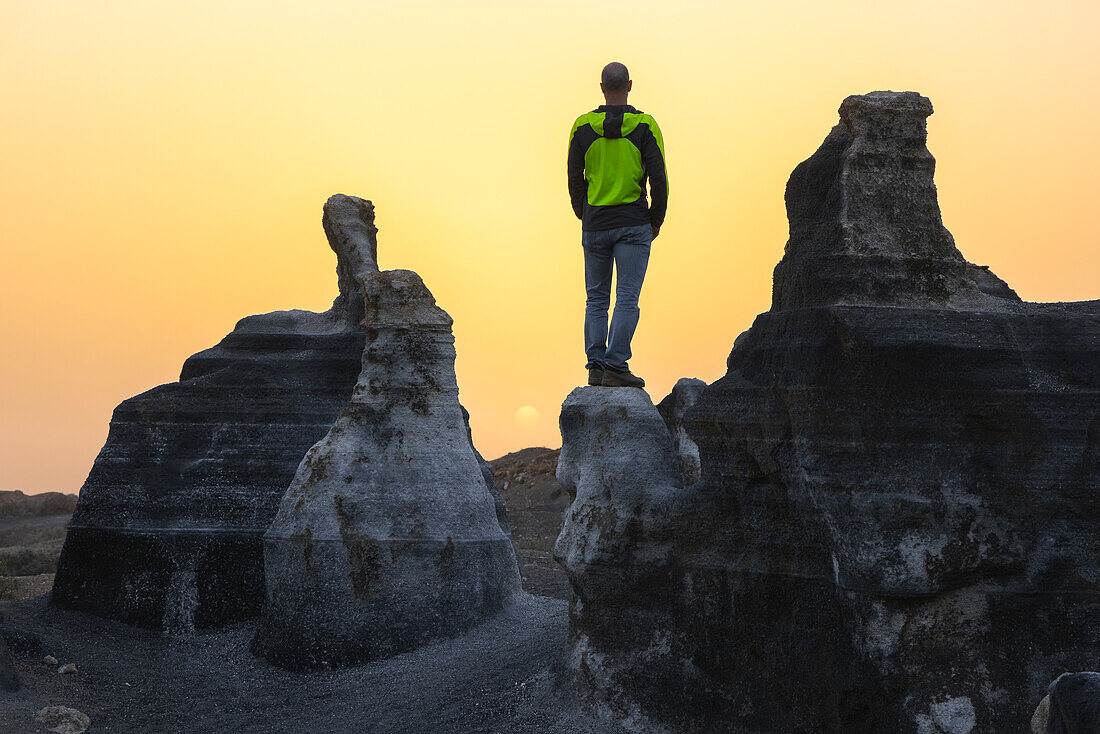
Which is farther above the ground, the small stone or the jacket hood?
the jacket hood

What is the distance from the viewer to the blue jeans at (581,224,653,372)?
760cm

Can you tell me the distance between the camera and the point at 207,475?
1197 centimetres

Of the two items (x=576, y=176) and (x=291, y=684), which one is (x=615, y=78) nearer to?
(x=576, y=176)

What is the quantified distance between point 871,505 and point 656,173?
9.15 ft

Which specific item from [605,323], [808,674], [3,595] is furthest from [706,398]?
[3,595]

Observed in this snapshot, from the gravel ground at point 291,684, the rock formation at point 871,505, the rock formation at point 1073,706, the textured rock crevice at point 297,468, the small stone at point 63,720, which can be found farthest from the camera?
the textured rock crevice at point 297,468

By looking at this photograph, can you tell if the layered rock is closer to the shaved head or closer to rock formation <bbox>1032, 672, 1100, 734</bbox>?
the shaved head

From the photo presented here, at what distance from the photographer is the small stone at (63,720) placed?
8961 mm

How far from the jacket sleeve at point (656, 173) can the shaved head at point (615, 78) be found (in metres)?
0.32

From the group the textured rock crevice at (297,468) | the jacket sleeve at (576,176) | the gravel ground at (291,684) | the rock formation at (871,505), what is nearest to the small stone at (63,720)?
the gravel ground at (291,684)

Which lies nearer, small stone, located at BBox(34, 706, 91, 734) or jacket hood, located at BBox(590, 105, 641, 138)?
jacket hood, located at BBox(590, 105, 641, 138)

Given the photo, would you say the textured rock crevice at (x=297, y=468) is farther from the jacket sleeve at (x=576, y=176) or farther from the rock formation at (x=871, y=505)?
the rock formation at (x=871, y=505)

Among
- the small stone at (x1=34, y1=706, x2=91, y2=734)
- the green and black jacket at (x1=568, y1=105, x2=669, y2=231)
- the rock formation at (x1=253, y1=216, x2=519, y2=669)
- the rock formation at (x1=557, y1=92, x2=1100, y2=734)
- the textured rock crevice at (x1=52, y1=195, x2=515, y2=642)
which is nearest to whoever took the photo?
the rock formation at (x1=557, y1=92, x2=1100, y2=734)

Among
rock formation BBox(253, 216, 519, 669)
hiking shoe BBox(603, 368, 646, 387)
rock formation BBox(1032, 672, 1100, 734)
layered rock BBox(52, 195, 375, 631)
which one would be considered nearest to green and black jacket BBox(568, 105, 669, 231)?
hiking shoe BBox(603, 368, 646, 387)
